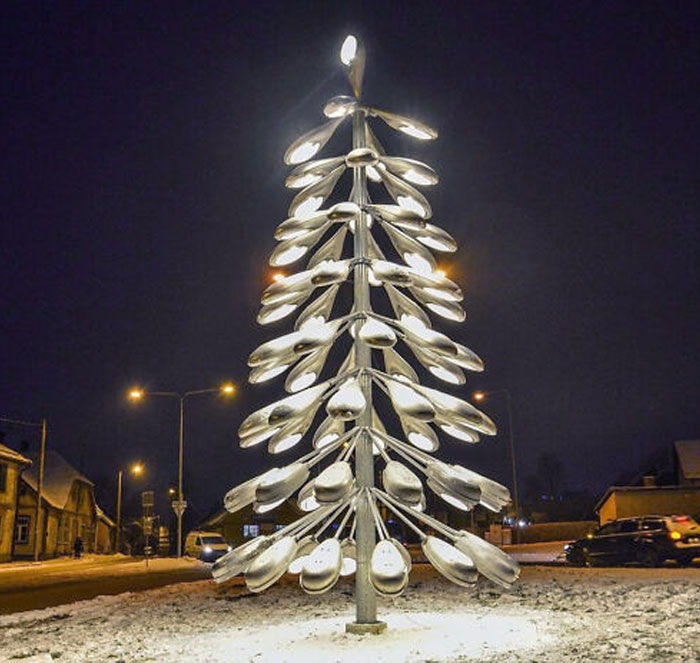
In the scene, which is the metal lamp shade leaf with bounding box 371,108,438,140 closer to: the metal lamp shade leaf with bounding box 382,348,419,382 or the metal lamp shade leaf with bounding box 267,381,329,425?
the metal lamp shade leaf with bounding box 382,348,419,382

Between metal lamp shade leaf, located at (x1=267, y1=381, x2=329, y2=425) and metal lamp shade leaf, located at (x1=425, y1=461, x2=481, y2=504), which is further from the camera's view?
metal lamp shade leaf, located at (x1=267, y1=381, x2=329, y2=425)

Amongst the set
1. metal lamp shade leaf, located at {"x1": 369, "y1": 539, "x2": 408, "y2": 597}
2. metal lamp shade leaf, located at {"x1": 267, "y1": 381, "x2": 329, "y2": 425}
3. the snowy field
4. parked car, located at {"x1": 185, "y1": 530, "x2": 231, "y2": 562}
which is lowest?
the snowy field

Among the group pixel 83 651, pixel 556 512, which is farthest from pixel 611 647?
pixel 556 512

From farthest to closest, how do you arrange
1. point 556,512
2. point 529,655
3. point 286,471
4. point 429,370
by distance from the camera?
point 556,512 → point 429,370 → point 286,471 → point 529,655

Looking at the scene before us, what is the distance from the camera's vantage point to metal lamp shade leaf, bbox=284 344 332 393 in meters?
10.5

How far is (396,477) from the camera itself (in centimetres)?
882

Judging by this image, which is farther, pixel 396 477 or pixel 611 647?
pixel 396 477

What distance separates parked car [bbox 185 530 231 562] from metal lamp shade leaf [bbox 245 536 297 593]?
3127cm

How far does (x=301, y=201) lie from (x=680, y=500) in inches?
1485

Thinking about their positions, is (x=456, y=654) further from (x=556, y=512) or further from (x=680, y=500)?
(x=556, y=512)

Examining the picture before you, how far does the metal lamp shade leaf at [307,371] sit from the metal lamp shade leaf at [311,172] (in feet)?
7.33

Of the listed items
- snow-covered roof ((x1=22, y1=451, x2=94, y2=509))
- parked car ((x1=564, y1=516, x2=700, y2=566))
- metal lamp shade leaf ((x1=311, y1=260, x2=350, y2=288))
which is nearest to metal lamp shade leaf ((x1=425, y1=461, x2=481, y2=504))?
metal lamp shade leaf ((x1=311, y1=260, x2=350, y2=288))

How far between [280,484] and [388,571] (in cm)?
150

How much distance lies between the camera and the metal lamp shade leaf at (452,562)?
8.67m
